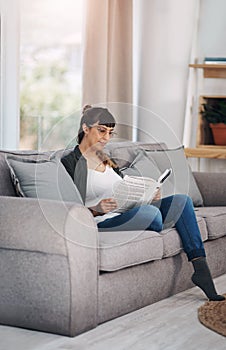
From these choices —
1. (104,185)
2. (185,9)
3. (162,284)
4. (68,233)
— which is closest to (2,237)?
(68,233)

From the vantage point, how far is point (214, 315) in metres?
3.71

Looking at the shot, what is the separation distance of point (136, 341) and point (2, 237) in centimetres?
72

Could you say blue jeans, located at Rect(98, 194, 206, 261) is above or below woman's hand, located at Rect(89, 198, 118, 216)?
below

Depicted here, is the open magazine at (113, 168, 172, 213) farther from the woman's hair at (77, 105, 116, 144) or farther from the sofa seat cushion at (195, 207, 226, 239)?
the sofa seat cushion at (195, 207, 226, 239)

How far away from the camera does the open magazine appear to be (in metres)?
3.68

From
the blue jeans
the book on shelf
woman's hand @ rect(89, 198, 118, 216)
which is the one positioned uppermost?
the book on shelf

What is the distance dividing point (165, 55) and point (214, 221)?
2.29 meters

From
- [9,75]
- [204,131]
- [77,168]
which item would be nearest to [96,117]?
[77,168]

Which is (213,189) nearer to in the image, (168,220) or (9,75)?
(168,220)

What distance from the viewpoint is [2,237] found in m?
3.35

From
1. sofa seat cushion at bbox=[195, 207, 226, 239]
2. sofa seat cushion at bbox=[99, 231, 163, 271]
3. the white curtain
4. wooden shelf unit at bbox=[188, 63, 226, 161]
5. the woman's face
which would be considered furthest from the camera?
wooden shelf unit at bbox=[188, 63, 226, 161]

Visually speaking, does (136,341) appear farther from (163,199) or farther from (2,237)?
(163,199)

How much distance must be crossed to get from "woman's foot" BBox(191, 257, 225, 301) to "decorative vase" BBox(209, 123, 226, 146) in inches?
96.1

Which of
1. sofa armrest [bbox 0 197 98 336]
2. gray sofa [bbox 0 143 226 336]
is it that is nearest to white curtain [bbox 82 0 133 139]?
gray sofa [bbox 0 143 226 336]
